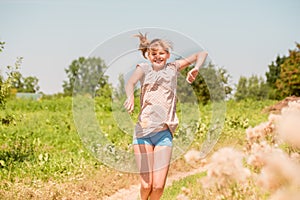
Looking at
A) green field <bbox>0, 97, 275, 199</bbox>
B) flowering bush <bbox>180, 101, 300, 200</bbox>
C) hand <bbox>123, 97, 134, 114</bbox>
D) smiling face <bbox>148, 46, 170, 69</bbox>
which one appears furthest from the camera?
green field <bbox>0, 97, 275, 199</bbox>

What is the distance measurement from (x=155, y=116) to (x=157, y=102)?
12 centimetres

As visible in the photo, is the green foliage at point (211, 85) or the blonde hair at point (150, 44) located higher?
the blonde hair at point (150, 44)

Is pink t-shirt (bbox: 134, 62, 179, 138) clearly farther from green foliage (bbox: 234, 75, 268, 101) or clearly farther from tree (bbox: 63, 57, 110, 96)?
green foliage (bbox: 234, 75, 268, 101)

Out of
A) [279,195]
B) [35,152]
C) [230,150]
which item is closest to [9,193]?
[35,152]

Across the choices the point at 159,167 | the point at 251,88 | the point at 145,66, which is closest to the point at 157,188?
the point at 159,167

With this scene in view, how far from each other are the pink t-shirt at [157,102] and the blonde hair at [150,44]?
20 cm

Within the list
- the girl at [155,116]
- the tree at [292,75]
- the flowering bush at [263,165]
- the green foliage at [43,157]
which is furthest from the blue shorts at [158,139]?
the tree at [292,75]

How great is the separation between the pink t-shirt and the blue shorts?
0.04 metres

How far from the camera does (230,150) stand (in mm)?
2229

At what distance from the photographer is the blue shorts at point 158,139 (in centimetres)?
419

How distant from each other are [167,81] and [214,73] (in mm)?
1408

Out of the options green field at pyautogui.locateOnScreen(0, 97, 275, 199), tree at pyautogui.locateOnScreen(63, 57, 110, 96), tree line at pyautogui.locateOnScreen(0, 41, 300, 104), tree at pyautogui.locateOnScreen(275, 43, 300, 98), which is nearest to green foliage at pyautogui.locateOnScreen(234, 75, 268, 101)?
tree line at pyautogui.locateOnScreen(0, 41, 300, 104)

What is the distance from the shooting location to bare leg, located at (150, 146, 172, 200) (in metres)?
4.18

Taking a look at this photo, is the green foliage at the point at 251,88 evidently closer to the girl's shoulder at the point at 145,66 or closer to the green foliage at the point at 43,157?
the green foliage at the point at 43,157
